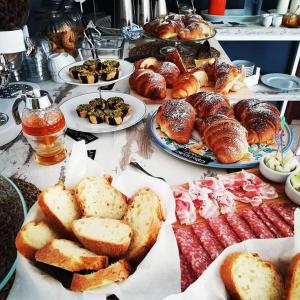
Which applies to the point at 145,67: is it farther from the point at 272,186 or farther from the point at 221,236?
the point at 221,236

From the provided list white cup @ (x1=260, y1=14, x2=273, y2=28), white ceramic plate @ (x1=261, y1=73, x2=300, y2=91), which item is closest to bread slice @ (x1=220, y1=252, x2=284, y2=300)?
white ceramic plate @ (x1=261, y1=73, x2=300, y2=91)

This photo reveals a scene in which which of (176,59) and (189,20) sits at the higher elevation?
(189,20)

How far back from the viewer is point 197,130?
106 cm

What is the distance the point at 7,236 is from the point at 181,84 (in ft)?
→ 2.99

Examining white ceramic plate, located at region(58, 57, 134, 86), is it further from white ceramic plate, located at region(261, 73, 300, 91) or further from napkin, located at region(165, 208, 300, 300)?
white ceramic plate, located at region(261, 73, 300, 91)

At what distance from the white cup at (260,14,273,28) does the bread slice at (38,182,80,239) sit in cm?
233

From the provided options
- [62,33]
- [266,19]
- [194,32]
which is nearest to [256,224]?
[194,32]

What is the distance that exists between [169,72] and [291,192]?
81cm

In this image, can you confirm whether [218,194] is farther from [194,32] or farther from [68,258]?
[194,32]

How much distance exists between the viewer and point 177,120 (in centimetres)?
99

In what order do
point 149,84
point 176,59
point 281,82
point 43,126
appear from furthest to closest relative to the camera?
point 281,82 < point 176,59 < point 149,84 < point 43,126

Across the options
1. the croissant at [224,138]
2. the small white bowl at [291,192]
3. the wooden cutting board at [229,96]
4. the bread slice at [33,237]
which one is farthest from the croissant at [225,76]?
the bread slice at [33,237]

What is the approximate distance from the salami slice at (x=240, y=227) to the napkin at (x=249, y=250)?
0.11 m

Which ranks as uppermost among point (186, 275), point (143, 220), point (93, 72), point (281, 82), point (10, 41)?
point (10, 41)
